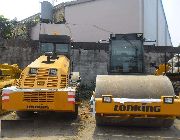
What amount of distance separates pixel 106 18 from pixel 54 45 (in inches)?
605

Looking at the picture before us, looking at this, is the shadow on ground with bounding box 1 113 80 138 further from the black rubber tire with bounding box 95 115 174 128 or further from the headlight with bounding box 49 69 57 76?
the headlight with bounding box 49 69 57 76

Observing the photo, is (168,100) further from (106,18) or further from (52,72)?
(106,18)

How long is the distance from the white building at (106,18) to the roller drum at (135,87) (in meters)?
16.5

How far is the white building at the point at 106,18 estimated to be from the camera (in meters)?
26.6

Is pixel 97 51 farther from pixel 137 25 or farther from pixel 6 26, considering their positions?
pixel 6 26

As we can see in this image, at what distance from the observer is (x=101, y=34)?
28.0 meters

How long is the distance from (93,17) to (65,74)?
18157 mm

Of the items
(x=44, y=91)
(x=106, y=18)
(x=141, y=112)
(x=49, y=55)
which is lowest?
(x=141, y=112)

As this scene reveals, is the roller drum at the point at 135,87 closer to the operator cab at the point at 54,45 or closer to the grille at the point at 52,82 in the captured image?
the grille at the point at 52,82

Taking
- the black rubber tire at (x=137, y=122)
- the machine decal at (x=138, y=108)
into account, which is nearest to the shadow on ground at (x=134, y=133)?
the black rubber tire at (x=137, y=122)

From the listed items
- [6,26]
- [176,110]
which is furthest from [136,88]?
[6,26]

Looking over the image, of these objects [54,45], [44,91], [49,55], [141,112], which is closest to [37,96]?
[44,91]

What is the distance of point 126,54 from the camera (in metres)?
12.6

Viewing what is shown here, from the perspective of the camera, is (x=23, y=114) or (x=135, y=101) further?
(x=23, y=114)
